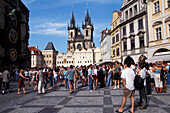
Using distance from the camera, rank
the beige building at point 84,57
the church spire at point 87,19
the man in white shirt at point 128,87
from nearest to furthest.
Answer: the man in white shirt at point 128,87 → the beige building at point 84,57 → the church spire at point 87,19

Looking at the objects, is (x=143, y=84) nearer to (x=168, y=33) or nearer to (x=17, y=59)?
(x=168, y=33)

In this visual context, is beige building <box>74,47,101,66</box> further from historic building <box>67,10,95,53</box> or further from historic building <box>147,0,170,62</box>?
historic building <box>147,0,170,62</box>

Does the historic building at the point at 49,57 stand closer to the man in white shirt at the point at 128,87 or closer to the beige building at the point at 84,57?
the beige building at the point at 84,57

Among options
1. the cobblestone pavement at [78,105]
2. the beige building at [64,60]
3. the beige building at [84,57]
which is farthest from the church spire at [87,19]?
the cobblestone pavement at [78,105]

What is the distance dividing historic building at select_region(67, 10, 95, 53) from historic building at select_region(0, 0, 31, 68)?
9421 cm

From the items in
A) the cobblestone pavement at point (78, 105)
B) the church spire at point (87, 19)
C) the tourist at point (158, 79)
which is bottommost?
the cobblestone pavement at point (78, 105)

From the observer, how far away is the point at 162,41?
19.6m

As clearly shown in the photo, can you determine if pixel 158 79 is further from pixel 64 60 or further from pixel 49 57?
pixel 49 57

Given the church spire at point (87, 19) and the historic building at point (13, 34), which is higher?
the church spire at point (87, 19)

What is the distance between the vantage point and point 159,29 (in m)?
20.4

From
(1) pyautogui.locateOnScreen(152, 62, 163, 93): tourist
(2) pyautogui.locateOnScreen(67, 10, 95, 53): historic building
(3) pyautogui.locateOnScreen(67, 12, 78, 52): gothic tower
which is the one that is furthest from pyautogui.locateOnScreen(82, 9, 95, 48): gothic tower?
(1) pyautogui.locateOnScreen(152, 62, 163, 93): tourist

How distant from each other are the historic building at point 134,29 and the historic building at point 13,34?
19584 mm

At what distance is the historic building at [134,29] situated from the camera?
23609 mm

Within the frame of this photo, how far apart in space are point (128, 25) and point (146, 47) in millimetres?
6486
